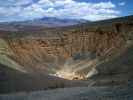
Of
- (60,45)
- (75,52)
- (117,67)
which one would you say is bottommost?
(117,67)

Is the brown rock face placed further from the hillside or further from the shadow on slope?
the shadow on slope

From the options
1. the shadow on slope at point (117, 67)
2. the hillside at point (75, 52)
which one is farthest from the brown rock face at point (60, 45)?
the shadow on slope at point (117, 67)

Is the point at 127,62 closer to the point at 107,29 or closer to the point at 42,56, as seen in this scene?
the point at 107,29

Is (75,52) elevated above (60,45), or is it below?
below

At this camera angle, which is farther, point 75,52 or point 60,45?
point 60,45

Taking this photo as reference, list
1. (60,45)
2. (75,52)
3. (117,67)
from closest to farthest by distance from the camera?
1. (117,67)
2. (75,52)
3. (60,45)

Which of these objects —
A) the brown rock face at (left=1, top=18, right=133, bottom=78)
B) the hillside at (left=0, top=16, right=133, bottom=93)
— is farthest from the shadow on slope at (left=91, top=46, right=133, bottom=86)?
the brown rock face at (left=1, top=18, right=133, bottom=78)

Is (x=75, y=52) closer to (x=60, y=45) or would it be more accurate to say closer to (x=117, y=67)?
(x=60, y=45)

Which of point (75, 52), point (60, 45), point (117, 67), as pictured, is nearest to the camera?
point (117, 67)

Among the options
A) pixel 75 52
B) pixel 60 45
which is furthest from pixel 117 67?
pixel 60 45

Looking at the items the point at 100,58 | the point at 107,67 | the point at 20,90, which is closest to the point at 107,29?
the point at 100,58

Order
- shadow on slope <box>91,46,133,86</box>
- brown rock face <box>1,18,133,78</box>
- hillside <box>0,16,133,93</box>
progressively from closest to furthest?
shadow on slope <box>91,46,133,86</box>
hillside <box>0,16,133,93</box>
brown rock face <box>1,18,133,78</box>
